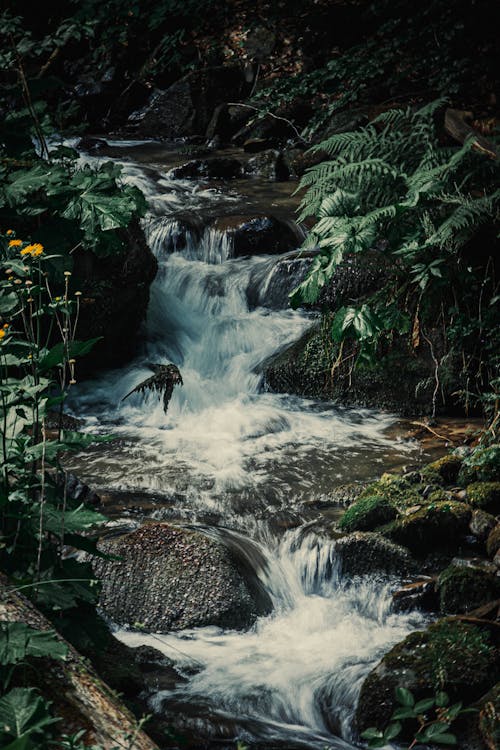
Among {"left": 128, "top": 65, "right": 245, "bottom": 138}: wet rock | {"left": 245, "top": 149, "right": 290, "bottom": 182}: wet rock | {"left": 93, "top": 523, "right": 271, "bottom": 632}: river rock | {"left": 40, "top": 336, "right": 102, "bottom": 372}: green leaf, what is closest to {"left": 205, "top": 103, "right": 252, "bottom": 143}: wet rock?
{"left": 128, "top": 65, "right": 245, "bottom": 138}: wet rock

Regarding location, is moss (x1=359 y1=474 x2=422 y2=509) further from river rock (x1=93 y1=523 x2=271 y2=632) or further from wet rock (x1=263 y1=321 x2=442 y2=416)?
wet rock (x1=263 y1=321 x2=442 y2=416)

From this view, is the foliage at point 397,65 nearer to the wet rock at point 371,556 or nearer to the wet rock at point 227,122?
the wet rock at point 227,122

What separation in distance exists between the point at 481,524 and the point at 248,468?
2038mm

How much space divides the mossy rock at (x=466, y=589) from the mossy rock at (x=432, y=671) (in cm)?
54

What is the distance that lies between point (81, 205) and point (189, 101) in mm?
11406

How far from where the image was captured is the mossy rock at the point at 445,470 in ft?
19.5

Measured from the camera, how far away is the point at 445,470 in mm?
5988

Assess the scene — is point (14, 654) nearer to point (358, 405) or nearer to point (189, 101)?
point (358, 405)

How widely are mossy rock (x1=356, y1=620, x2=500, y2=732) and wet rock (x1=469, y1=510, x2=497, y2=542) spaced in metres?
1.19

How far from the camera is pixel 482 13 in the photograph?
12422mm

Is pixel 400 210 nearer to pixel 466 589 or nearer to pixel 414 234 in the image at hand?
pixel 414 234

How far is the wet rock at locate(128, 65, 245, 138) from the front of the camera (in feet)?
51.6

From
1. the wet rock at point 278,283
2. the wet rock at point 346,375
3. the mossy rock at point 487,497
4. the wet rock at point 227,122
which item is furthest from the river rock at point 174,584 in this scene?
the wet rock at point 227,122

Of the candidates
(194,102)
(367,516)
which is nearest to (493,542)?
(367,516)
